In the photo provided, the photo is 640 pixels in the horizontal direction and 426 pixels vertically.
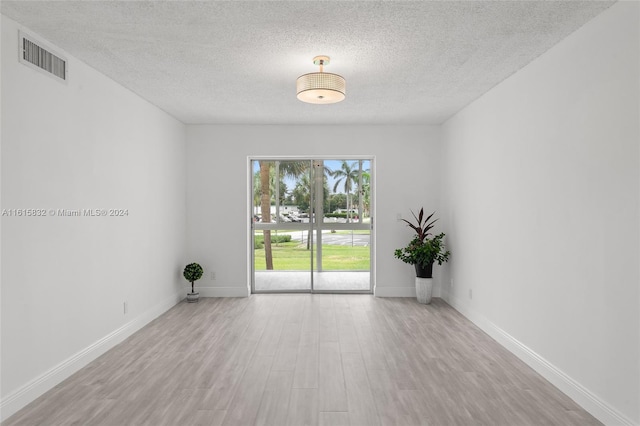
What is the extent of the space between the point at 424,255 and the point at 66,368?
13.6 ft

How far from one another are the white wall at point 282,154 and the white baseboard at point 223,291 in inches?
0.6

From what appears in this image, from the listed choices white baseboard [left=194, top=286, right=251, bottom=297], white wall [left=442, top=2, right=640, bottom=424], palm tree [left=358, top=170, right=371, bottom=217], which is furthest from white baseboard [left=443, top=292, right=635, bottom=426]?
white baseboard [left=194, top=286, right=251, bottom=297]

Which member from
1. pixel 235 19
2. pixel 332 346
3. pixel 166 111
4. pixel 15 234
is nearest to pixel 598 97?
pixel 235 19

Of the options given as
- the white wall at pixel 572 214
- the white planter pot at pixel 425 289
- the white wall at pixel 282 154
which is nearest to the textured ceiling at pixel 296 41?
the white wall at pixel 572 214

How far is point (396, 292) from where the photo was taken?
5969mm

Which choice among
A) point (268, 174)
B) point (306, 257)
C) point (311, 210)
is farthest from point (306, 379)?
point (268, 174)

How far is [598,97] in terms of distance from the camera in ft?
8.43

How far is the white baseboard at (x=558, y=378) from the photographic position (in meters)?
2.43

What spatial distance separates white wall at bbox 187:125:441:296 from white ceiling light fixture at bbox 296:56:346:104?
98.6 inches

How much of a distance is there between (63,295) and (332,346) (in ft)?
7.74

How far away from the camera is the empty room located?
2.49 m

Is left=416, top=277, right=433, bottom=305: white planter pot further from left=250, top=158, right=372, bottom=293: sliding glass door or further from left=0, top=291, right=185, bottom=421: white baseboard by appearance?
left=0, top=291, right=185, bottom=421: white baseboard

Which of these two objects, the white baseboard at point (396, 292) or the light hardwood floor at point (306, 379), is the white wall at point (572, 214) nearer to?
the light hardwood floor at point (306, 379)

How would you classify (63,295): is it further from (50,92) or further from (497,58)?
(497,58)
